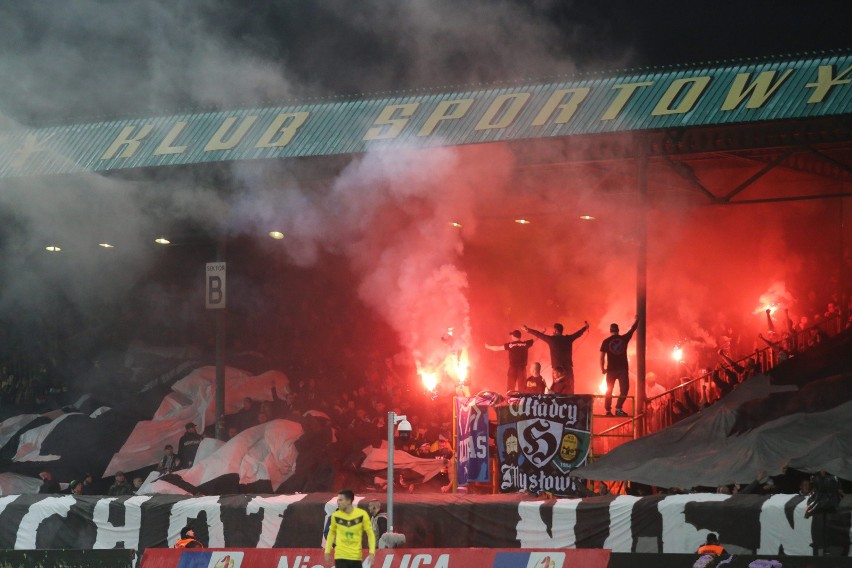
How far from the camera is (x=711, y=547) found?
32.9 ft

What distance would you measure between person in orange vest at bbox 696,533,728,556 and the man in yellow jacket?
2.92 meters

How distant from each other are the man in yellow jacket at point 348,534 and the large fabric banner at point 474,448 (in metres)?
3.80

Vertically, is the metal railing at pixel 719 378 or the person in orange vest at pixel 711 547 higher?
the metal railing at pixel 719 378

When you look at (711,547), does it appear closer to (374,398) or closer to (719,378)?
(719,378)

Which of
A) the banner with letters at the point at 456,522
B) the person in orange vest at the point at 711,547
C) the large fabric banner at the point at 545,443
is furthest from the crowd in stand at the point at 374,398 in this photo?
the person in orange vest at the point at 711,547

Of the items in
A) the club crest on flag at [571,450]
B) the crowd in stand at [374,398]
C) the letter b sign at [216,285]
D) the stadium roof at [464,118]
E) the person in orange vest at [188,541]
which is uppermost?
the stadium roof at [464,118]

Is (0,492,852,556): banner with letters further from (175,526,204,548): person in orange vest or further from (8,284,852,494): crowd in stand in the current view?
(8,284,852,494): crowd in stand

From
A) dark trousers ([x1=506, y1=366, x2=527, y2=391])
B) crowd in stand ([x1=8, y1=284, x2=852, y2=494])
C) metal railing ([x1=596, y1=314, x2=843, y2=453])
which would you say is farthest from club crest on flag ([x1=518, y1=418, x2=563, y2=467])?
dark trousers ([x1=506, y1=366, x2=527, y2=391])

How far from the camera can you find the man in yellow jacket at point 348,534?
951 cm

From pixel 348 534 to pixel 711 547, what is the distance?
10.6 ft

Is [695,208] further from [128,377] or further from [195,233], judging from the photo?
[128,377]

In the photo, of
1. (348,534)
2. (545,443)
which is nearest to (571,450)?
(545,443)

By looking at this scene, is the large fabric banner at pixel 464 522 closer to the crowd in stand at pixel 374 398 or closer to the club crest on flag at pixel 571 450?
the club crest on flag at pixel 571 450

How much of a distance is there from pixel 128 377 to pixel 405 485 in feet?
19.8
